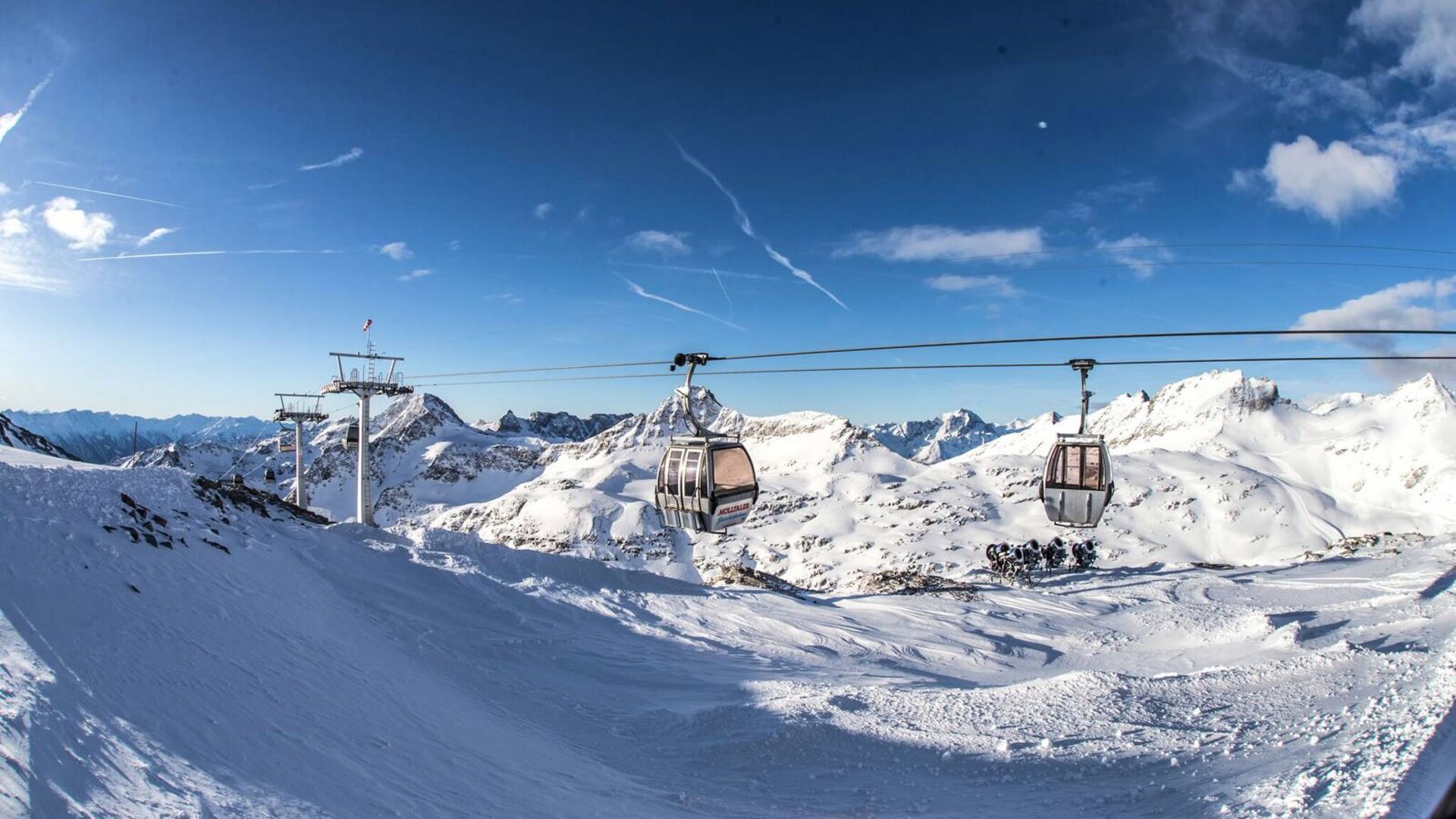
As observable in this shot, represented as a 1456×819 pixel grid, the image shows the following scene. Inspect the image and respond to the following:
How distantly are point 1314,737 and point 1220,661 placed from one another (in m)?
10.2

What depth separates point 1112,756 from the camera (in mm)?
10641

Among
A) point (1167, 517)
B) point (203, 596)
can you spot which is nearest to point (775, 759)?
point (203, 596)

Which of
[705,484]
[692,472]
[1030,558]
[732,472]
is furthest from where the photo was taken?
[1030,558]

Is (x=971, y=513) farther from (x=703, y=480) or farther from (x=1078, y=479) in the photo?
(x=703, y=480)

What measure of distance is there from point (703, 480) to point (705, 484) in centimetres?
8

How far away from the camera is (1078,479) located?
13.5 meters

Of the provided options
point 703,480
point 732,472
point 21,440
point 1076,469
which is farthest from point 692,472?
point 21,440

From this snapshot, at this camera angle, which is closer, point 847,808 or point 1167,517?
point 847,808

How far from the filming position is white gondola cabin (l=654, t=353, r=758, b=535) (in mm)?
12141

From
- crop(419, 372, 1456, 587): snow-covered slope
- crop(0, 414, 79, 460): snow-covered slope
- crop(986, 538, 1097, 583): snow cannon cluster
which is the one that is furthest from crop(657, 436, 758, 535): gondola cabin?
crop(419, 372, 1456, 587): snow-covered slope

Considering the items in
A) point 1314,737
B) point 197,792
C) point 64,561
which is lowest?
point 1314,737

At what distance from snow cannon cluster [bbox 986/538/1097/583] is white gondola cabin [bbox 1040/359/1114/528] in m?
31.9

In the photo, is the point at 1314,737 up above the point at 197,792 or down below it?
below

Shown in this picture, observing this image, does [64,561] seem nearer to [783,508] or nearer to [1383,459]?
[783,508]
